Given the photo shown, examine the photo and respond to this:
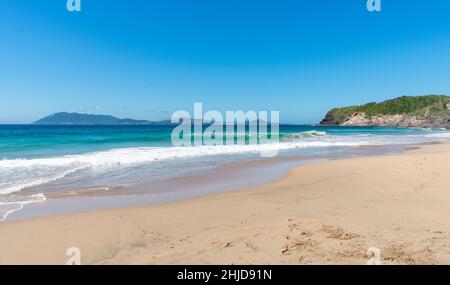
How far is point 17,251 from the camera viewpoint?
4.52m

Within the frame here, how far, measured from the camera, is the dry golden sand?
417cm

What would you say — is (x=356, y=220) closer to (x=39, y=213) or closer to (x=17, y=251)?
(x=17, y=251)

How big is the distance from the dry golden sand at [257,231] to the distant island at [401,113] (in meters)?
108

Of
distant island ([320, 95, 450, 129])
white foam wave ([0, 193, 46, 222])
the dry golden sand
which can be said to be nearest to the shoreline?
white foam wave ([0, 193, 46, 222])

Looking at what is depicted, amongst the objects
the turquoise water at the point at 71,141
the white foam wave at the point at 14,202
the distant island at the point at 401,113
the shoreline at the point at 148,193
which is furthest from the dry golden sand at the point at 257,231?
the distant island at the point at 401,113

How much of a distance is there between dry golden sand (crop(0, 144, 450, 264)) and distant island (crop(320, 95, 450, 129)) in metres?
108

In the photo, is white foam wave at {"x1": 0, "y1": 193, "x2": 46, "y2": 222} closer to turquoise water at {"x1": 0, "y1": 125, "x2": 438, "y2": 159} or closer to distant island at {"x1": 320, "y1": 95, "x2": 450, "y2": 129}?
turquoise water at {"x1": 0, "y1": 125, "x2": 438, "y2": 159}

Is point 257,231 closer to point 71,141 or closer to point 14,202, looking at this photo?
point 14,202

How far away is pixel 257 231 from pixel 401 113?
134687mm
